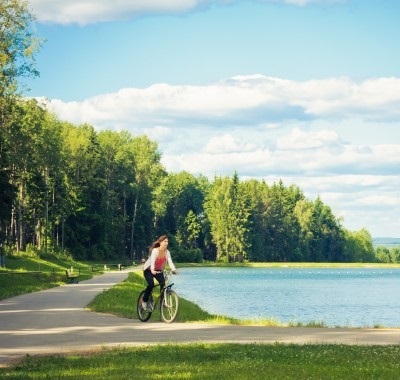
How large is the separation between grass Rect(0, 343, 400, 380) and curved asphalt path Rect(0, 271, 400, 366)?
1.16m

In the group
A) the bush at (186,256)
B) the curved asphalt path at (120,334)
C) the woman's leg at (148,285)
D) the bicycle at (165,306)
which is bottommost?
the curved asphalt path at (120,334)

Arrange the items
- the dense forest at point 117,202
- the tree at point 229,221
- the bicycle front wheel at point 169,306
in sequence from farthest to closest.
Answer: the tree at point 229,221
the dense forest at point 117,202
the bicycle front wheel at point 169,306

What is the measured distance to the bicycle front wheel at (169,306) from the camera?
19.4m

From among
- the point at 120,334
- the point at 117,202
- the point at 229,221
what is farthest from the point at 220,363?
the point at 229,221

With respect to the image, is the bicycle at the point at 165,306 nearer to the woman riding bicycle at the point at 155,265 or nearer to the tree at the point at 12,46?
the woman riding bicycle at the point at 155,265

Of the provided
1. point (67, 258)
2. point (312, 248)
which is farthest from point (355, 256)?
point (67, 258)

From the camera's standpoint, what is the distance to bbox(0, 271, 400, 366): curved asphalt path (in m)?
14.6

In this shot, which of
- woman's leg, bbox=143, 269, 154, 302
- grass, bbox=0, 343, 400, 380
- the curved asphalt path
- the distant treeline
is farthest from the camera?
the distant treeline

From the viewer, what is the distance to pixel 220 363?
39.0 ft

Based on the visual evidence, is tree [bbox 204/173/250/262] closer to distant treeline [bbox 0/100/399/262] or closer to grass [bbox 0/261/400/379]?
distant treeline [bbox 0/100/399/262]

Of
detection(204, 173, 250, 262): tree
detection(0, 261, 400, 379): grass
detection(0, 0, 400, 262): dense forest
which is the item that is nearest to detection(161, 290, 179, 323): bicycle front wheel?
detection(0, 261, 400, 379): grass

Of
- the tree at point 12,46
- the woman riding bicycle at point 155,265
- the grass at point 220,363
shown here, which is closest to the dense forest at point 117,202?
the tree at point 12,46

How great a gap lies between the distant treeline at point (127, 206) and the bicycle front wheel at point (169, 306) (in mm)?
26757

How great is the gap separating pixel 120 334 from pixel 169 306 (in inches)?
119
